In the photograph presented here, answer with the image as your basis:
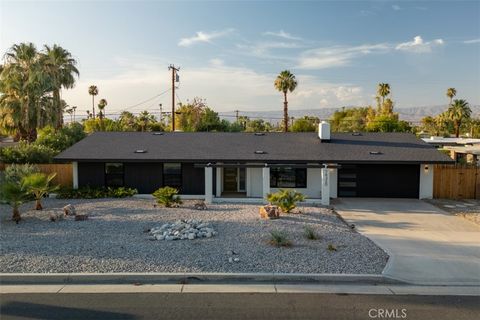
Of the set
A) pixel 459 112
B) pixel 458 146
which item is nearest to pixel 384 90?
pixel 459 112

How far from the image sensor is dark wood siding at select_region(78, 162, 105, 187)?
76.6 feet

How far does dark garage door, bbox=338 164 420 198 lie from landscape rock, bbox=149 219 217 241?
37.3 ft

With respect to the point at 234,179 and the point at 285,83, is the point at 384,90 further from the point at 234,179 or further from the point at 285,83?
the point at 234,179

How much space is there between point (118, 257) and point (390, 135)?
839 inches

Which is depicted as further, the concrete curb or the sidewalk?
the concrete curb

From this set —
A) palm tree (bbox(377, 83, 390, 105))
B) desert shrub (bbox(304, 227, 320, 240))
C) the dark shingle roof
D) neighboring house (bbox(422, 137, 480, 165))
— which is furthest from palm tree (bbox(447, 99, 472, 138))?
desert shrub (bbox(304, 227, 320, 240))

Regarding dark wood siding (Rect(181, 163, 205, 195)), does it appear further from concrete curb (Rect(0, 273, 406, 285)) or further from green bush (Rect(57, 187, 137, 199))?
concrete curb (Rect(0, 273, 406, 285))

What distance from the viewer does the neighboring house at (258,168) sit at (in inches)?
870

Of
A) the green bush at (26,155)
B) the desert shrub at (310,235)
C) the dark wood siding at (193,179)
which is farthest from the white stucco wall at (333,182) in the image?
the green bush at (26,155)

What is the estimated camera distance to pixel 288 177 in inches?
920

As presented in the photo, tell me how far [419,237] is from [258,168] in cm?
1039

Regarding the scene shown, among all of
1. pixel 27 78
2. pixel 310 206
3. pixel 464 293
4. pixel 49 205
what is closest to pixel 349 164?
pixel 310 206

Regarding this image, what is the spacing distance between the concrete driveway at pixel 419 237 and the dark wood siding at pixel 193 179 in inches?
288

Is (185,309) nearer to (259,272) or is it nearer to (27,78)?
(259,272)
